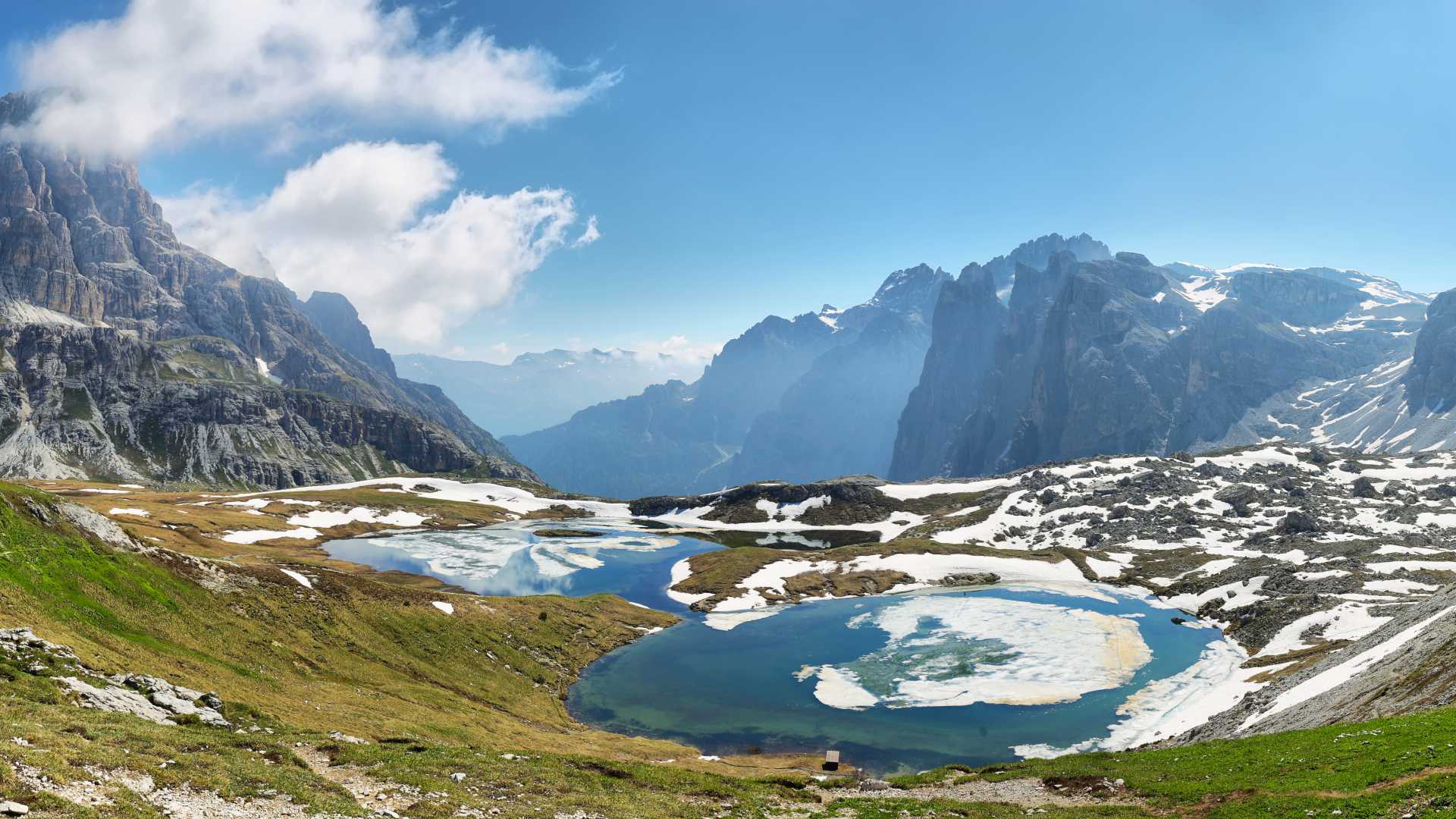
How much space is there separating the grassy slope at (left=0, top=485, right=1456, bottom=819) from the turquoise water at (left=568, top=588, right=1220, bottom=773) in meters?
7.63

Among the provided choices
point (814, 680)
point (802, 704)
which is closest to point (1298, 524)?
point (814, 680)

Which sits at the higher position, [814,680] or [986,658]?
[986,658]

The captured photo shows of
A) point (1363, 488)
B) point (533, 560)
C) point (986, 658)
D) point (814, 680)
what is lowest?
point (814, 680)

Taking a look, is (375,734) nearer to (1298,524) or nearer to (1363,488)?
(1298,524)

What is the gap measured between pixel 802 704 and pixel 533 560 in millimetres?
99847

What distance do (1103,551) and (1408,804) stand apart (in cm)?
14483

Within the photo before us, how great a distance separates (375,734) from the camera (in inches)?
1512

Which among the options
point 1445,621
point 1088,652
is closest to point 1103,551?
point 1088,652

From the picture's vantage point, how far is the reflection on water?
12938cm

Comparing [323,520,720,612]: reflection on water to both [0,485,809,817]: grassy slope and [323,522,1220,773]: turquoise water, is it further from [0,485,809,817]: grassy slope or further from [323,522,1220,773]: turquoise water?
[0,485,809,817]: grassy slope

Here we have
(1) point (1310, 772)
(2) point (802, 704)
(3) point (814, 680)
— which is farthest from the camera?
(3) point (814, 680)

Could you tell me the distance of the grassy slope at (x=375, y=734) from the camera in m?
23.5

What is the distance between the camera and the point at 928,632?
98.4 meters

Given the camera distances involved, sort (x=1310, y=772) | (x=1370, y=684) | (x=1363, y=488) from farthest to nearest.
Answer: (x=1363, y=488), (x=1370, y=684), (x=1310, y=772)
